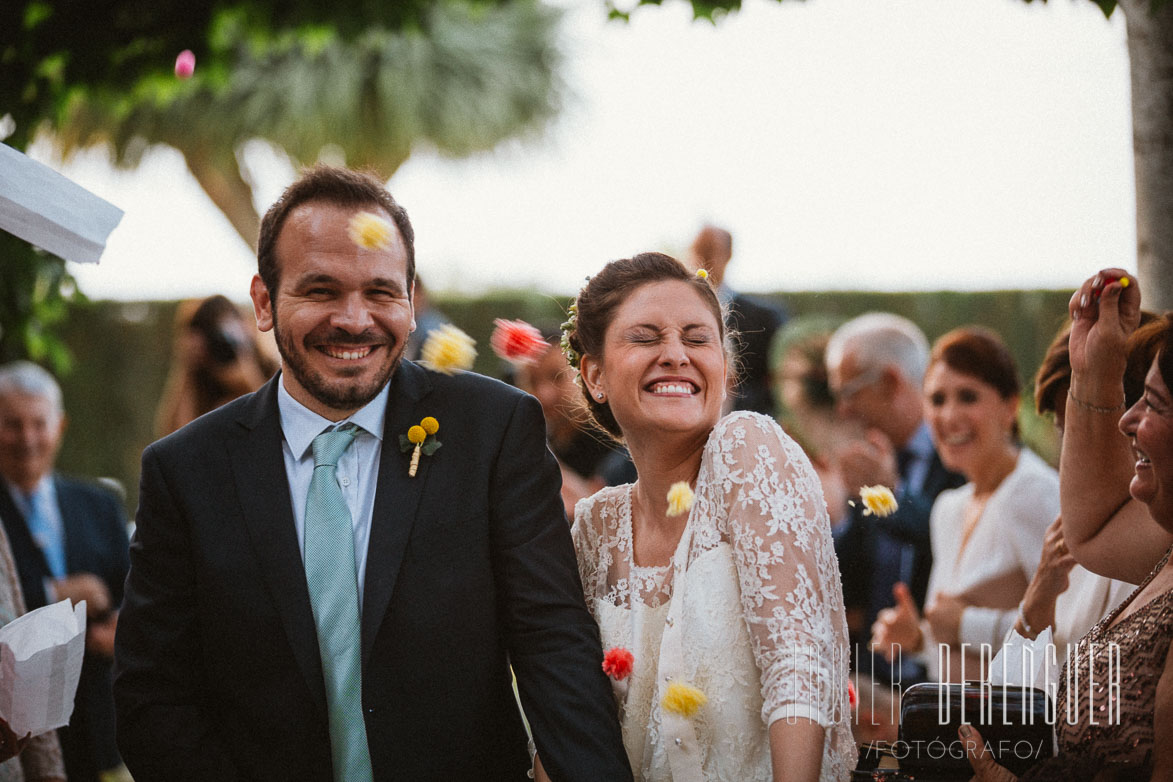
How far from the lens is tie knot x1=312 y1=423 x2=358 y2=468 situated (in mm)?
2803

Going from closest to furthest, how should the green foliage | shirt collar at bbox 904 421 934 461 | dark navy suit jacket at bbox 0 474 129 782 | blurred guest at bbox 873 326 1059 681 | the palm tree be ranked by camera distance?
1. blurred guest at bbox 873 326 1059 681
2. dark navy suit jacket at bbox 0 474 129 782
3. shirt collar at bbox 904 421 934 461
4. the green foliage
5. the palm tree

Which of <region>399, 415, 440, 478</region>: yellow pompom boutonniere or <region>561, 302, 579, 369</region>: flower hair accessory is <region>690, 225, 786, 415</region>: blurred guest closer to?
<region>561, 302, 579, 369</region>: flower hair accessory

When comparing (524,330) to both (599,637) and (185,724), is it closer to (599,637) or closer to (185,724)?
(599,637)

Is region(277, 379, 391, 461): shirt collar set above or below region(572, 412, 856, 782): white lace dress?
above

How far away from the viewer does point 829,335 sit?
7047 millimetres

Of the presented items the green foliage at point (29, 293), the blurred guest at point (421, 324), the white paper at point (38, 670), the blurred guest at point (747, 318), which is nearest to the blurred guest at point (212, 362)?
the green foliage at point (29, 293)

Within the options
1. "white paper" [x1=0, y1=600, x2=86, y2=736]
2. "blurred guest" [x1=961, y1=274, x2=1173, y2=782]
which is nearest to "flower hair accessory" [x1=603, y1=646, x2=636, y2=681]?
"blurred guest" [x1=961, y1=274, x2=1173, y2=782]

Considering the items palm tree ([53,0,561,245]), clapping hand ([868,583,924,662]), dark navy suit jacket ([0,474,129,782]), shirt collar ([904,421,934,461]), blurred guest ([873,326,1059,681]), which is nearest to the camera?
blurred guest ([873,326,1059,681])

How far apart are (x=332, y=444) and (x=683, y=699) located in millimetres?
1098

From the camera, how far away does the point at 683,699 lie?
2715mm

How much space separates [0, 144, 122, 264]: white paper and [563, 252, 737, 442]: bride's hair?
1333mm

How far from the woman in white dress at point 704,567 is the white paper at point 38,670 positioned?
1.40 metres

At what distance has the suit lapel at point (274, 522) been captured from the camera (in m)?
2.62

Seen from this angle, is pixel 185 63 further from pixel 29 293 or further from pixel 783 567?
pixel 783 567
